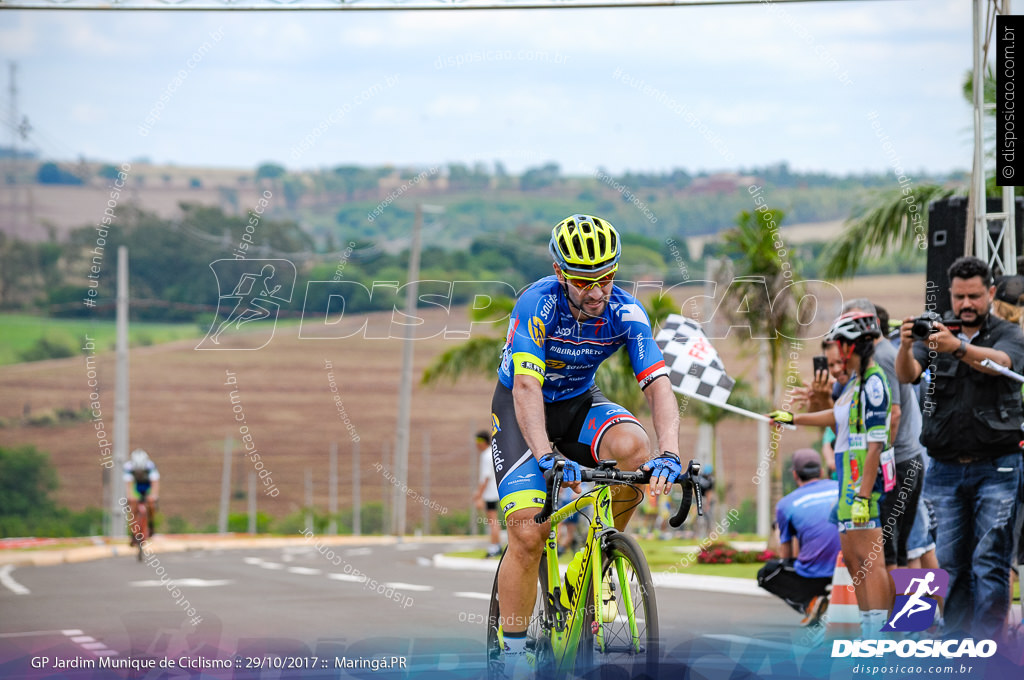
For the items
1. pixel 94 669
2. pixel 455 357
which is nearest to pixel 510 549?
pixel 94 669

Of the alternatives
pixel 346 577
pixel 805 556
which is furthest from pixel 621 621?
pixel 346 577

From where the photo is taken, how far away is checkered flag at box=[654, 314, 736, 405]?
368 inches

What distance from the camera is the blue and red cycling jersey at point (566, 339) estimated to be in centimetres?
586

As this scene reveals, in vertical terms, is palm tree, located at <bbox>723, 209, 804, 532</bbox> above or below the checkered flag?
above

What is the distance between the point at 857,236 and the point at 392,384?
313 ft

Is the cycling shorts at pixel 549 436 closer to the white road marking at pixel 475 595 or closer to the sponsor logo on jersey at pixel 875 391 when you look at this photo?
the sponsor logo on jersey at pixel 875 391

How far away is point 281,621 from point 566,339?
486 cm

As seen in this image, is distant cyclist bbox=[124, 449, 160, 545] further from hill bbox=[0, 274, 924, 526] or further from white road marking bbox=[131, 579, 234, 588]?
hill bbox=[0, 274, 924, 526]

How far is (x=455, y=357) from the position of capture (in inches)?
1009

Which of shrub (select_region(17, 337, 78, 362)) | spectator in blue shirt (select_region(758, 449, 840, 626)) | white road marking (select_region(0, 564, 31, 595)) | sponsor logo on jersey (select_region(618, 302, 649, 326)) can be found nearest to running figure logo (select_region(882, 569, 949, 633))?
spectator in blue shirt (select_region(758, 449, 840, 626))

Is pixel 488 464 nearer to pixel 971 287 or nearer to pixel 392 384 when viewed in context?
pixel 971 287

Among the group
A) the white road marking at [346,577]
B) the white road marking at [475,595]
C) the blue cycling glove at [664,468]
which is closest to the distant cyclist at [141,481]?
the white road marking at [346,577]

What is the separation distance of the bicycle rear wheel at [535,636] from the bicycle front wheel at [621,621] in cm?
34

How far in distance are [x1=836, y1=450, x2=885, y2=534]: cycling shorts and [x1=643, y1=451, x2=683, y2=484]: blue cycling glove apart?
2565mm
